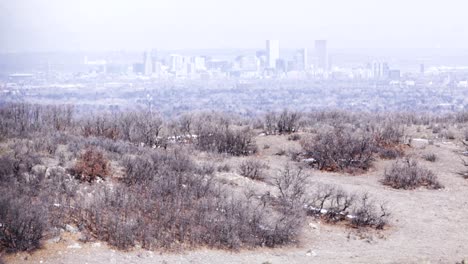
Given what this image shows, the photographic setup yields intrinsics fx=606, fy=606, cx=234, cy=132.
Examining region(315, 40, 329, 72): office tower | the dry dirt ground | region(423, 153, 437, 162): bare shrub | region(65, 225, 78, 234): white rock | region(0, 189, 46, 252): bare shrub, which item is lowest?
the dry dirt ground

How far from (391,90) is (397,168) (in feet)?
209

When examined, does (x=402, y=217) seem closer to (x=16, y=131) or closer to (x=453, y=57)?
(x=16, y=131)

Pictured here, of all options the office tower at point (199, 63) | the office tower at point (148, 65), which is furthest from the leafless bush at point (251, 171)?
the office tower at point (199, 63)

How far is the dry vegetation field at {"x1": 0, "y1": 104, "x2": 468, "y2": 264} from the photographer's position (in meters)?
9.62

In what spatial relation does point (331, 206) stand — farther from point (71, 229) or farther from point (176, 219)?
point (71, 229)

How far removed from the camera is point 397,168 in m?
16.1

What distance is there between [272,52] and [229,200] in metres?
107

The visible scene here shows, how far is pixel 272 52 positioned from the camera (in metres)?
117

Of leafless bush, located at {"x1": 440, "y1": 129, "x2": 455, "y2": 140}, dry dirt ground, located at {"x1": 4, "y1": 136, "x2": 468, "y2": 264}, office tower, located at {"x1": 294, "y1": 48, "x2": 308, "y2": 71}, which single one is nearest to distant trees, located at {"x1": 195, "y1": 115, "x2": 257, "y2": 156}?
dry dirt ground, located at {"x1": 4, "y1": 136, "x2": 468, "y2": 264}

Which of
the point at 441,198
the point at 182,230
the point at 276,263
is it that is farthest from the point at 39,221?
the point at 441,198

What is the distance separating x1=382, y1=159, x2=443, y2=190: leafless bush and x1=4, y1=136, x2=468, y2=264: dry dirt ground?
0.99ft

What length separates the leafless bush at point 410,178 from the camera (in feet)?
50.9

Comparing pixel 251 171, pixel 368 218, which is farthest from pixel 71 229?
pixel 251 171

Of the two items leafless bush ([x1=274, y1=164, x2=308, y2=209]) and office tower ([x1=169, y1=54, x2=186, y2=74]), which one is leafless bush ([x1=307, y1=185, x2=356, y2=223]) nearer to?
leafless bush ([x1=274, y1=164, x2=308, y2=209])
